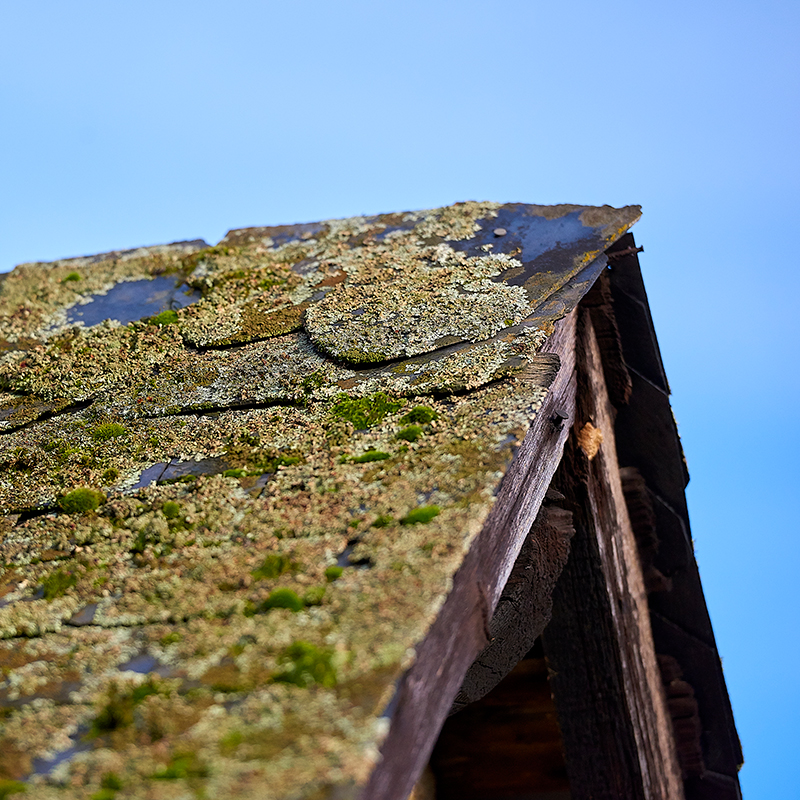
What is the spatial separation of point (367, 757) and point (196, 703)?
0.26 meters

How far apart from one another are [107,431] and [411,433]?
2.79 ft

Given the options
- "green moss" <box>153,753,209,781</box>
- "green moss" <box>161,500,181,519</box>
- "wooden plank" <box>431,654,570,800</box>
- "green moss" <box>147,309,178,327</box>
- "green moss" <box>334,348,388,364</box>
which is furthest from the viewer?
"wooden plank" <box>431,654,570,800</box>

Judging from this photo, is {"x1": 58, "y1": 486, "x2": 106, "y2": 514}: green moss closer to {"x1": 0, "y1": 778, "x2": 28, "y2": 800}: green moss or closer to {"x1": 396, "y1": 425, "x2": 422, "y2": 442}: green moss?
{"x1": 396, "y1": 425, "x2": 422, "y2": 442}: green moss

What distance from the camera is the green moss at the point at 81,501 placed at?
1.61 metres

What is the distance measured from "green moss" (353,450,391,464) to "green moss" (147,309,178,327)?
4.40 ft

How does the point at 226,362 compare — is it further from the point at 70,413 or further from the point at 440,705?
the point at 440,705

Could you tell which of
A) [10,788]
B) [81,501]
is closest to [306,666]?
[10,788]

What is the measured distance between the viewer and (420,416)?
169 centimetres

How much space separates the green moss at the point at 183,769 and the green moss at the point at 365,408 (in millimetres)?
940

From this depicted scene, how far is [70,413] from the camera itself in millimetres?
2154

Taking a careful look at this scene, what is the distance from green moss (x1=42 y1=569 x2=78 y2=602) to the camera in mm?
1302

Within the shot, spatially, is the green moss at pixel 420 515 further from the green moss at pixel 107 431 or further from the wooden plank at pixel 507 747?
the wooden plank at pixel 507 747

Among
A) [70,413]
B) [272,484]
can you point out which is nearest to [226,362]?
[70,413]

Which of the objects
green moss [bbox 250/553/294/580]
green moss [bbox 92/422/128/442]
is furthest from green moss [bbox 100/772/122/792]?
green moss [bbox 92/422/128/442]
